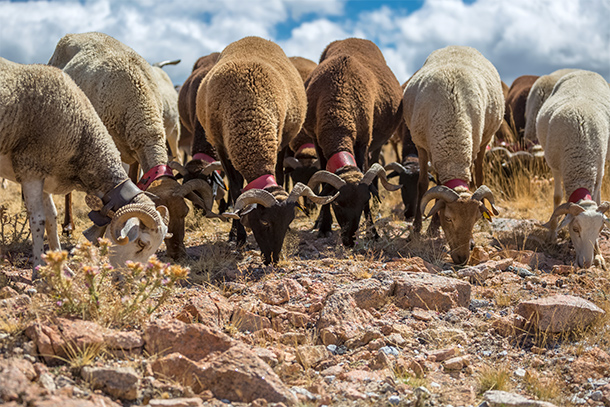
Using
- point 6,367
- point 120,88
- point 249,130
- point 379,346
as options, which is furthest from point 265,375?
point 120,88

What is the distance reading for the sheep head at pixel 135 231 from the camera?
521 cm

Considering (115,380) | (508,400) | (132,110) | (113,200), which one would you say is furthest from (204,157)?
(508,400)

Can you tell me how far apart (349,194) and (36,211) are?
12.0 ft

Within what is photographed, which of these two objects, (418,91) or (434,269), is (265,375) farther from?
(418,91)

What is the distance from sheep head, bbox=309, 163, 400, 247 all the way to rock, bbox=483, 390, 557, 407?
3874 millimetres

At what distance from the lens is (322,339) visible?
4582mm

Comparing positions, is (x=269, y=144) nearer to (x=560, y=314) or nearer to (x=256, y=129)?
(x=256, y=129)

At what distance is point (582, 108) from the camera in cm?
828

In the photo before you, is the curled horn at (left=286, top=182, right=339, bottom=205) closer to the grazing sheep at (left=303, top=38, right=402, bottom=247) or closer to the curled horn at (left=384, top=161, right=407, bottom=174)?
the grazing sheep at (left=303, top=38, right=402, bottom=247)

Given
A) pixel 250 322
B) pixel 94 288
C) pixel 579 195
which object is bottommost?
pixel 250 322

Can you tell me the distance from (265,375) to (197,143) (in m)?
5.75

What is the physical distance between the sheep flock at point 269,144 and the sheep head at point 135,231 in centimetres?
1

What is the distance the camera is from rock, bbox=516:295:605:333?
4.88 meters

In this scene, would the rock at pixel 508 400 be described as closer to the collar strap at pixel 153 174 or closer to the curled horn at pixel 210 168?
the collar strap at pixel 153 174
